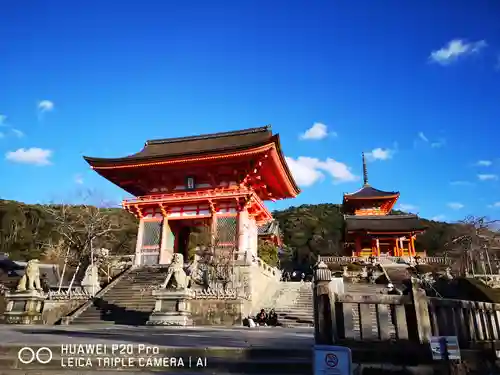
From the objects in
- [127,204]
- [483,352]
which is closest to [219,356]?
[483,352]

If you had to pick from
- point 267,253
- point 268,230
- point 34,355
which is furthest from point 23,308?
point 268,230

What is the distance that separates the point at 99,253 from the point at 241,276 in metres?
11.2

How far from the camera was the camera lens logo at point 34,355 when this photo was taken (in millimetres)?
5098

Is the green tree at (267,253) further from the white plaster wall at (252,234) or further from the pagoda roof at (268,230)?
the white plaster wall at (252,234)

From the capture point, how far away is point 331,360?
3557 millimetres

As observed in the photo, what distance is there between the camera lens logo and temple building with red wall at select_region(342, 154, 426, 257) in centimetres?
3648

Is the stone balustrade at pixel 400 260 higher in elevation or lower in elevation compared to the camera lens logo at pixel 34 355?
higher

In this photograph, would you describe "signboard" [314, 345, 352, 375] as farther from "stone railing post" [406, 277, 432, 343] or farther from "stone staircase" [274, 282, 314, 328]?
"stone staircase" [274, 282, 314, 328]

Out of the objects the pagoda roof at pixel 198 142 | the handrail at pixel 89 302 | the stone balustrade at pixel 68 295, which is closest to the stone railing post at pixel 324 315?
the handrail at pixel 89 302

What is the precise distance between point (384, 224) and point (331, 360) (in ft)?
128

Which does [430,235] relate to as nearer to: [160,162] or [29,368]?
[160,162]

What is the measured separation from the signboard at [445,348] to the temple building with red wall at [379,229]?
3522 centimetres

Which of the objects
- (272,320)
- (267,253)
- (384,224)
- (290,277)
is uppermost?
(384,224)

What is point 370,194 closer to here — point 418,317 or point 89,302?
point 89,302
